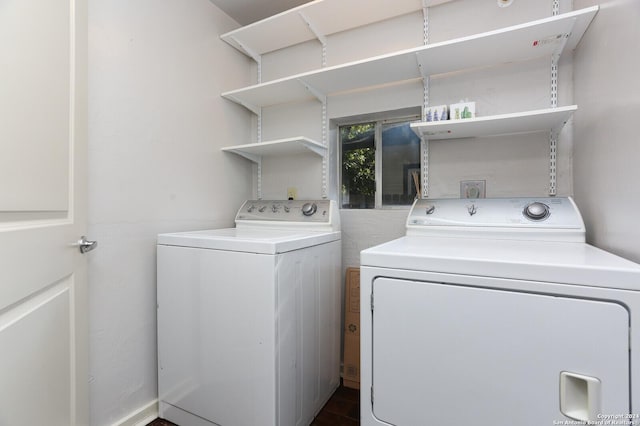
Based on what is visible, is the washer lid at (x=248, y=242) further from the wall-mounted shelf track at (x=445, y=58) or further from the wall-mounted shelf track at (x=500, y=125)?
the wall-mounted shelf track at (x=445, y=58)

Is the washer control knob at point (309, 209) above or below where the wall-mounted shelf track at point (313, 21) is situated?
below

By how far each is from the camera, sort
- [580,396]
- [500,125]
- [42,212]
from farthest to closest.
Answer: [500,125] < [42,212] < [580,396]

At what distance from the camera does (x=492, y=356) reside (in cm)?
86

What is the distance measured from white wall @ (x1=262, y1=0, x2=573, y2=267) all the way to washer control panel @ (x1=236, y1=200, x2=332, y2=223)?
0.24m

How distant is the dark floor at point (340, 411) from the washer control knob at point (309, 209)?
3.73 ft

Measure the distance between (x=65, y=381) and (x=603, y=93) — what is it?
2264mm

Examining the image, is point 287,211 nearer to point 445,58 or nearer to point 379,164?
point 379,164

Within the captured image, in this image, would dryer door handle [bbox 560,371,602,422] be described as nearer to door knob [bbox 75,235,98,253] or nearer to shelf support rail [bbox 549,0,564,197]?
shelf support rail [bbox 549,0,564,197]

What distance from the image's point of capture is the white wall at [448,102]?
62.8 inches

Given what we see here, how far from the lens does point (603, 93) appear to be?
1179 millimetres

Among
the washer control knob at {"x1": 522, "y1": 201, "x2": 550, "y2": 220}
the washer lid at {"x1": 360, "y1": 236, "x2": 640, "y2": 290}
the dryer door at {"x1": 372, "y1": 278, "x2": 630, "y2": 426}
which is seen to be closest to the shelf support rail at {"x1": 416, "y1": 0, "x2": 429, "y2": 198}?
the washer control knob at {"x1": 522, "y1": 201, "x2": 550, "y2": 220}

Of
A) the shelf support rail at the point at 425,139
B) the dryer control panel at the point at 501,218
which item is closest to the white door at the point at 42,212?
the dryer control panel at the point at 501,218

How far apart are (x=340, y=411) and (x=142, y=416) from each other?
1071 millimetres

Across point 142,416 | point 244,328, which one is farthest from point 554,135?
point 142,416
